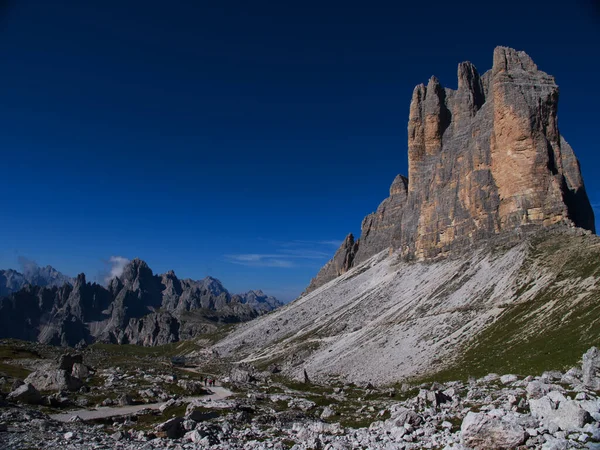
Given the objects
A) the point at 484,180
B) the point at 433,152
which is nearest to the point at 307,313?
the point at 484,180

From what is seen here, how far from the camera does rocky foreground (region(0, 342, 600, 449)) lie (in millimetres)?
14828

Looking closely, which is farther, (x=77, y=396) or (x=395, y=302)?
(x=395, y=302)

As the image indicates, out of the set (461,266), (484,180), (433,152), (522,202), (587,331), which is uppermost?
(433,152)

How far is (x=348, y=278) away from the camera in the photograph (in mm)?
169375

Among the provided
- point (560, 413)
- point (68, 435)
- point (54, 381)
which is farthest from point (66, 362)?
point (560, 413)

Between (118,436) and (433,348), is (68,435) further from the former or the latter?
(433,348)

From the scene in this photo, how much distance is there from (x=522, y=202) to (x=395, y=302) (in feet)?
139

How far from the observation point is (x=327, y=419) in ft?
106

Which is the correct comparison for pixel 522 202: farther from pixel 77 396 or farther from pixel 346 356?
pixel 77 396

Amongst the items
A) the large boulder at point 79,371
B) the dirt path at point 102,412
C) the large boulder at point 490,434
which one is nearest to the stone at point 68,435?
the dirt path at point 102,412

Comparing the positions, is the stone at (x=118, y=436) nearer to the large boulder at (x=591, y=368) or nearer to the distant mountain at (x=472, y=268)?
the large boulder at (x=591, y=368)

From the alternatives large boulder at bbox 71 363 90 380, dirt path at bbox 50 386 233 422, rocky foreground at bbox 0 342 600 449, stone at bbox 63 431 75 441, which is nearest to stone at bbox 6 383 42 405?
rocky foreground at bbox 0 342 600 449

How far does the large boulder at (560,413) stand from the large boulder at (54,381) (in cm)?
4435

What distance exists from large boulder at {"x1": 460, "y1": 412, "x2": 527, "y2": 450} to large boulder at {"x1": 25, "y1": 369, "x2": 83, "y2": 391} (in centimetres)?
4214
